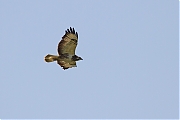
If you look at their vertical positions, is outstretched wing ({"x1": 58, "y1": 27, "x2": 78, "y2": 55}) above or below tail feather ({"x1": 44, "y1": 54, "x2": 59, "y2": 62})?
above

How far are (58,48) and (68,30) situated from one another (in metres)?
0.92

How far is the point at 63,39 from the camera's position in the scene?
2458 centimetres

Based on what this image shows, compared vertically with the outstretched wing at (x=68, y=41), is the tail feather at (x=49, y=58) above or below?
below

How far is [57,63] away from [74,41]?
1261 millimetres

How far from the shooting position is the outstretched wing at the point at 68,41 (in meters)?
24.5

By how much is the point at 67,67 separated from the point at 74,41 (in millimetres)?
1348

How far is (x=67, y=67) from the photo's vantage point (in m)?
25.3

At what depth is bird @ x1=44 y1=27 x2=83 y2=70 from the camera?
24.5 meters

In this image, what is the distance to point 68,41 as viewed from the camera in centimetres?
2461

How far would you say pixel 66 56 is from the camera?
24.8 m

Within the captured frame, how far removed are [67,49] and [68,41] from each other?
0.38 metres

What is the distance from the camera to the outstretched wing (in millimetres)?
24547

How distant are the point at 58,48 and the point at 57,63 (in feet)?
2.73

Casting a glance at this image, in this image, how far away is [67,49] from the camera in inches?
975
